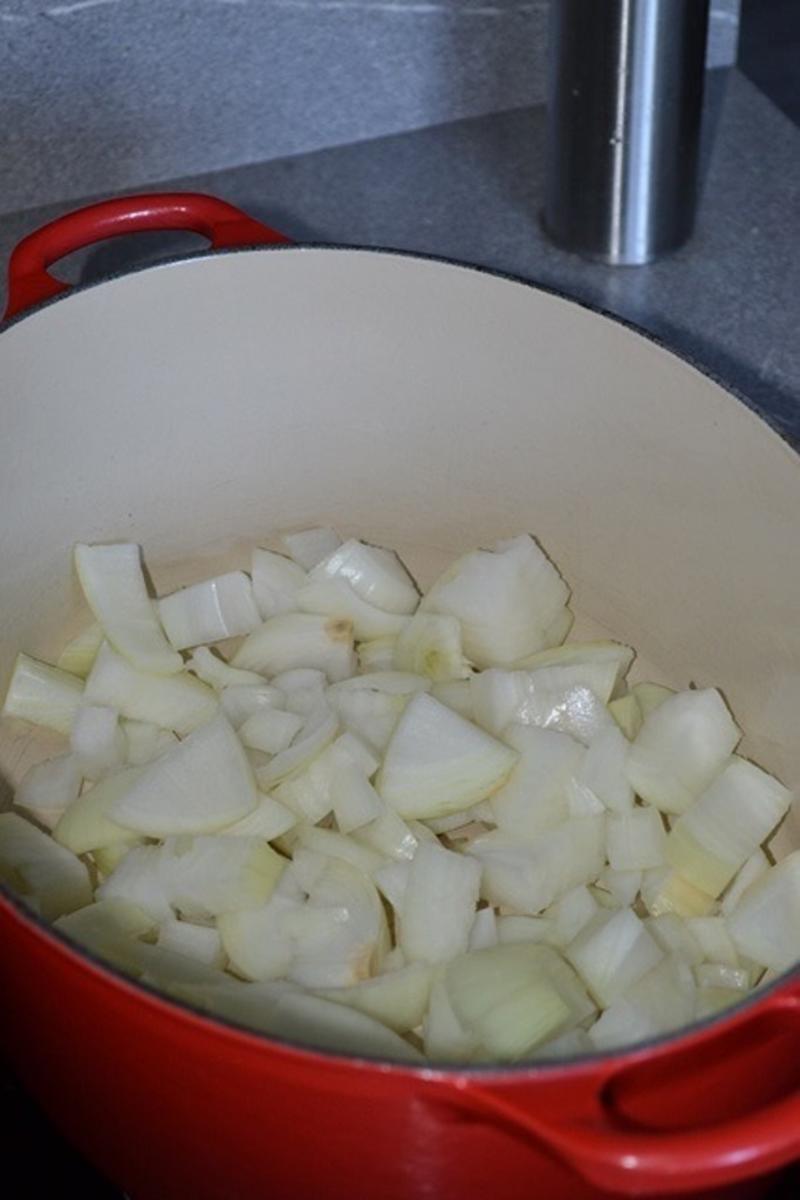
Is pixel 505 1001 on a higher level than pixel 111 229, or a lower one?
lower

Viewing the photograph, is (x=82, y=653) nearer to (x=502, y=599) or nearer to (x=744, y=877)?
(x=502, y=599)

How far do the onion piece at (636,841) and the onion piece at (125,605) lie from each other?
0.85ft

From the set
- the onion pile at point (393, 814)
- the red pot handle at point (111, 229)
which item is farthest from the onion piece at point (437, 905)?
the red pot handle at point (111, 229)

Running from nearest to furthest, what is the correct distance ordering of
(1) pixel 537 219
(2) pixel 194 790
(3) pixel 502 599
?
(2) pixel 194 790, (3) pixel 502 599, (1) pixel 537 219

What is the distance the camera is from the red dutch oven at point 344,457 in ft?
2.73

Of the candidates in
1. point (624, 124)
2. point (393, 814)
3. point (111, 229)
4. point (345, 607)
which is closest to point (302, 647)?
point (345, 607)

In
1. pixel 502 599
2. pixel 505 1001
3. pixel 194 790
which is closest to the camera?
pixel 505 1001

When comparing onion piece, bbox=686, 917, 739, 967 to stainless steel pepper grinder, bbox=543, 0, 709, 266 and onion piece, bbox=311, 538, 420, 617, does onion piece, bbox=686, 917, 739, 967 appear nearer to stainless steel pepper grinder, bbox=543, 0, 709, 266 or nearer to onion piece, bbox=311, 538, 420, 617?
onion piece, bbox=311, 538, 420, 617

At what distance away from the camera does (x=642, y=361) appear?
0.88 metres

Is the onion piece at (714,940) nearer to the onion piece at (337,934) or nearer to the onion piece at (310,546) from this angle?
the onion piece at (337,934)

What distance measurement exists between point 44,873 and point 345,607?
23 centimetres

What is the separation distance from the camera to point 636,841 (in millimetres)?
893

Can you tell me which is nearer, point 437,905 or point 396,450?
point 437,905

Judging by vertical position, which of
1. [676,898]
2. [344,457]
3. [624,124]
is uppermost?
[624,124]
